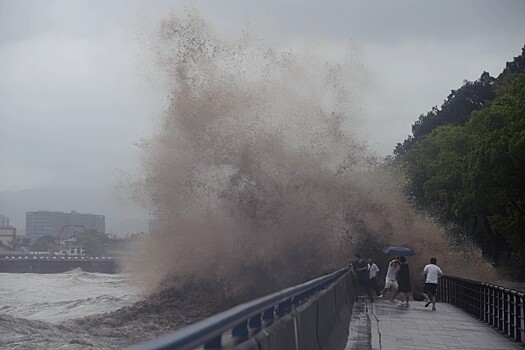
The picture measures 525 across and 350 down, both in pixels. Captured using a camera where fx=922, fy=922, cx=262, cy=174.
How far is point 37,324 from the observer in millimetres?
38750

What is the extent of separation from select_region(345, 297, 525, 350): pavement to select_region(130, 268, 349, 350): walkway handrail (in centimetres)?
674

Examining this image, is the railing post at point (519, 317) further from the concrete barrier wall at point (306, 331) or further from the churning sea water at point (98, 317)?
the churning sea water at point (98, 317)

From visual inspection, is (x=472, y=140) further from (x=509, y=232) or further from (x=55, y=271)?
(x=55, y=271)

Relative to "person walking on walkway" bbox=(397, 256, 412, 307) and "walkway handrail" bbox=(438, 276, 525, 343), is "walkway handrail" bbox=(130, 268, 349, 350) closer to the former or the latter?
"walkway handrail" bbox=(438, 276, 525, 343)

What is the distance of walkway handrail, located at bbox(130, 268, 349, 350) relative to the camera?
4.04 meters

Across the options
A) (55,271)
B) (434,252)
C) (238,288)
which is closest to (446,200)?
(434,252)

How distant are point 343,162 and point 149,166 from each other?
38.6 feet

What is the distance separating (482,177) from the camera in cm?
5912

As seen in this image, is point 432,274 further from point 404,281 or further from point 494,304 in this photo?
point 494,304

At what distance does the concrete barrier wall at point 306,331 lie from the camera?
7.31 metres

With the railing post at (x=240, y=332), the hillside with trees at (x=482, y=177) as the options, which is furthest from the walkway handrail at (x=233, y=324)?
the hillside with trees at (x=482, y=177)

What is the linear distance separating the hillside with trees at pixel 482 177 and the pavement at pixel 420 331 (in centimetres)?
2977

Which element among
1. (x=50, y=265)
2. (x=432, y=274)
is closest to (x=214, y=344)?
(x=432, y=274)

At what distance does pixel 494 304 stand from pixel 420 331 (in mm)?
2290
